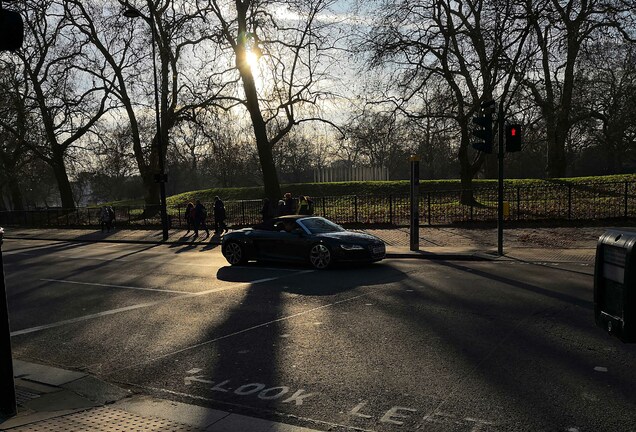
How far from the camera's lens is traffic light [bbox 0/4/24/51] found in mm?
4332

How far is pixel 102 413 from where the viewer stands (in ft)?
15.2

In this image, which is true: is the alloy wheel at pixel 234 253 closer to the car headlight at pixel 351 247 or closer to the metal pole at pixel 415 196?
the car headlight at pixel 351 247

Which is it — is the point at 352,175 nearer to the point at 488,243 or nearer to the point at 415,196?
the point at 488,243

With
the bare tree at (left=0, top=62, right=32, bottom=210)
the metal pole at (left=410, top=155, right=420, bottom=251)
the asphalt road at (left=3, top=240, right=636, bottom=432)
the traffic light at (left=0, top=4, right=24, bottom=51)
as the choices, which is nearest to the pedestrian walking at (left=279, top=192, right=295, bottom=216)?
the metal pole at (left=410, top=155, right=420, bottom=251)

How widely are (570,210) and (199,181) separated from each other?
91.3 meters

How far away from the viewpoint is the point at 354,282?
10727 mm

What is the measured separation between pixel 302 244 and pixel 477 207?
14125 mm

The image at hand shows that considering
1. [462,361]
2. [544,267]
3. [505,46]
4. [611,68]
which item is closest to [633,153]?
[611,68]

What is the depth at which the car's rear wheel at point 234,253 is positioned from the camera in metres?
14.0

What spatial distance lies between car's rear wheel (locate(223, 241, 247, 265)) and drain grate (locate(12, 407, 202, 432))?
Answer: 9.46m

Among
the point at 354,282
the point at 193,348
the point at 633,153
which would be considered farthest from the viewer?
the point at 633,153

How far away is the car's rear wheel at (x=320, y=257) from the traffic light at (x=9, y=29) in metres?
8.85

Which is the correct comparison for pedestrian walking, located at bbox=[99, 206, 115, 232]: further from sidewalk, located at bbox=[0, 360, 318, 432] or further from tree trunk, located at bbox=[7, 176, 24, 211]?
sidewalk, located at bbox=[0, 360, 318, 432]

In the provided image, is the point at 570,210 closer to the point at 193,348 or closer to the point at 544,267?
the point at 544,267
